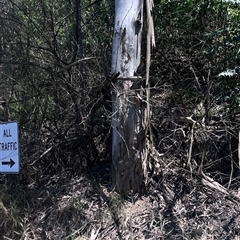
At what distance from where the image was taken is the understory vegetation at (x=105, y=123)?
254 inches

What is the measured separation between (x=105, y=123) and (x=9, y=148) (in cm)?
186

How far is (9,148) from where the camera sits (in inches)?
243

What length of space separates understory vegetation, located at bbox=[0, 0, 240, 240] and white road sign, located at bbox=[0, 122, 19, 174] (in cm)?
95

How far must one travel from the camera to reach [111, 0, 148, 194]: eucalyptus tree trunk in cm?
660

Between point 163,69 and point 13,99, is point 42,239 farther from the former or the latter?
point 163,69

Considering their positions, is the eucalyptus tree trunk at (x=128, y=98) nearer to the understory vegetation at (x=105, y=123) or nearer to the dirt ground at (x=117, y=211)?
the understory vegetation at (x=105, y=123)

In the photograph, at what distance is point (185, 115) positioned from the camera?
7.11 m

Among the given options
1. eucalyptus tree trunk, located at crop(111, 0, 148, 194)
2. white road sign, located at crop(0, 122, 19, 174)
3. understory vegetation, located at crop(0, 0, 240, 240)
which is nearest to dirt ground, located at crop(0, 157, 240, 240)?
understory vegetation, located at crop(0, 0, 240, 240)

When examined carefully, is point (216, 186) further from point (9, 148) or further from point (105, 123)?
point (9, 148)

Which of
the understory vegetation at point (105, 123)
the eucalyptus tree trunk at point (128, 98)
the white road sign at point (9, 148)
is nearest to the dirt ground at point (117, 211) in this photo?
the understory vegetation at point (105, 123)

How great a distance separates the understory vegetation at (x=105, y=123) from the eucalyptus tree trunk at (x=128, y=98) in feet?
0.74

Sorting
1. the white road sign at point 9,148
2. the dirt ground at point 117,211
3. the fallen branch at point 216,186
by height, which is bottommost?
the dirt ground at point 117,211

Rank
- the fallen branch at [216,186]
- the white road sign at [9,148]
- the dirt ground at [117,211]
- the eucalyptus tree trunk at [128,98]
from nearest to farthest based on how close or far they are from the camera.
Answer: the white road sign at [9,148], the dirt ground at [117,211], the fallen branch at [216,186], the eucalyptus tree trunk at [128,98]

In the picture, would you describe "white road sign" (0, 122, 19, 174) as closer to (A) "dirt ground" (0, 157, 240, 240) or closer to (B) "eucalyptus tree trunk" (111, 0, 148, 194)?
(A) "dirt ground" (0, 157, 240, 240)
